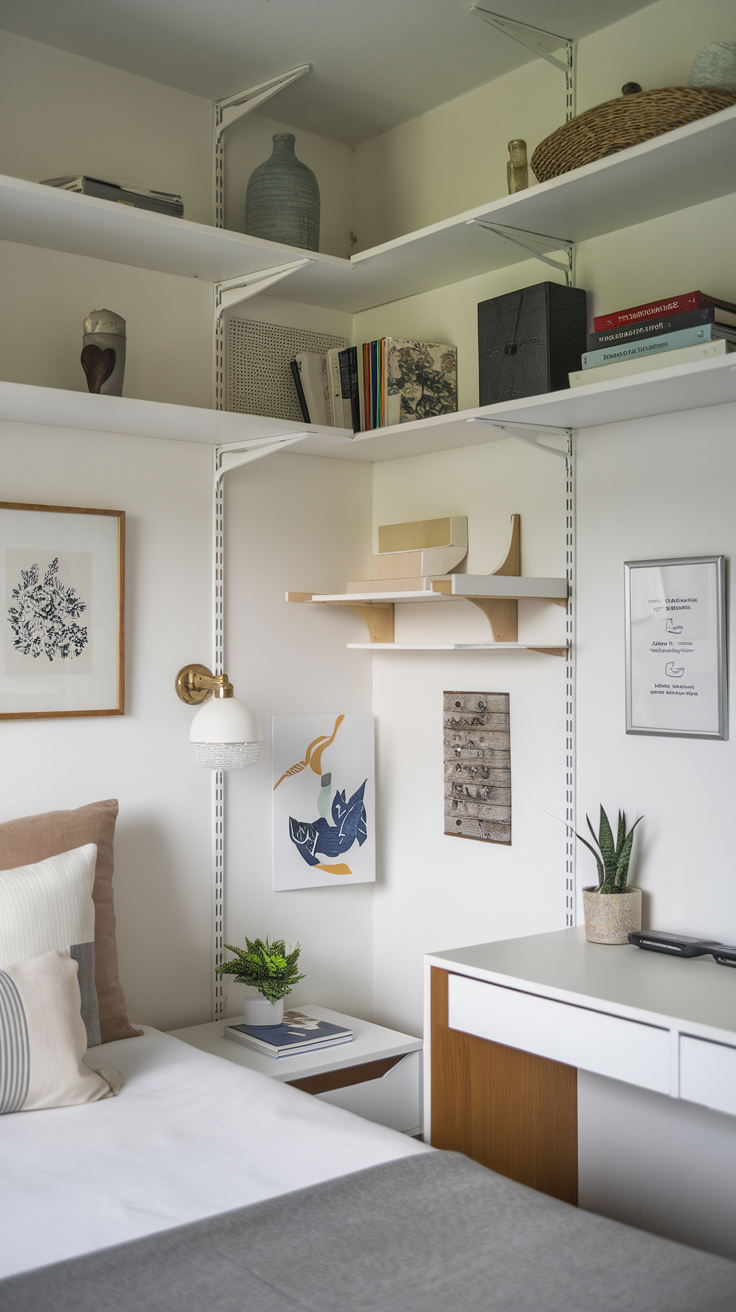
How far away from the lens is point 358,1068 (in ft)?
8.13

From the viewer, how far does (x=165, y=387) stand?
2.64 m

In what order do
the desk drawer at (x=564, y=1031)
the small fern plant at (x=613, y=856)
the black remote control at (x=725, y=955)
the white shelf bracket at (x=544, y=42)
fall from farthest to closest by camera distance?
the white shelf bracket at (x=544, y=42)
the small fern plant at (x=613, y=856)
the black remote control at (x=725, y=955)
the desk drawer at (x=564, y=1031)

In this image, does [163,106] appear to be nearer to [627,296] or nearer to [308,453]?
[308,453]

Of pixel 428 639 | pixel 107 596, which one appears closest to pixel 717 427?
pixel 428 639

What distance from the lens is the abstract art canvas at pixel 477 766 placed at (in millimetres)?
2619

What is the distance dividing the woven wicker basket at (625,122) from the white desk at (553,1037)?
151cm

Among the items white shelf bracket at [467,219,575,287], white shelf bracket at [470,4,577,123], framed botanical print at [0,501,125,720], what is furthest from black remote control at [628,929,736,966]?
white shelf bracket at [470,4,577,123]

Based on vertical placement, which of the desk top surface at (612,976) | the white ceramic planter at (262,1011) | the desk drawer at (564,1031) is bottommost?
the white ceramic planter at (262,1011)

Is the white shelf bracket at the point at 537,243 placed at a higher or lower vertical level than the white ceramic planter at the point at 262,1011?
higher

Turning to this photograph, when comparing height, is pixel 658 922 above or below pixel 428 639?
below

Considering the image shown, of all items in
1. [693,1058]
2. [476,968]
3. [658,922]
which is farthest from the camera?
[658,922]

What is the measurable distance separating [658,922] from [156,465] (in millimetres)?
1553

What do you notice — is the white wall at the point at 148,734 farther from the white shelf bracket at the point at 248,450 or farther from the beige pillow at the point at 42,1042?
the beige pillow at the point at 42,1042

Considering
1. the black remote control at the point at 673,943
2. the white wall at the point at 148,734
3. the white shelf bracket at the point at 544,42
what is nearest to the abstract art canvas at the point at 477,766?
the black remote control at the point at 673,943
